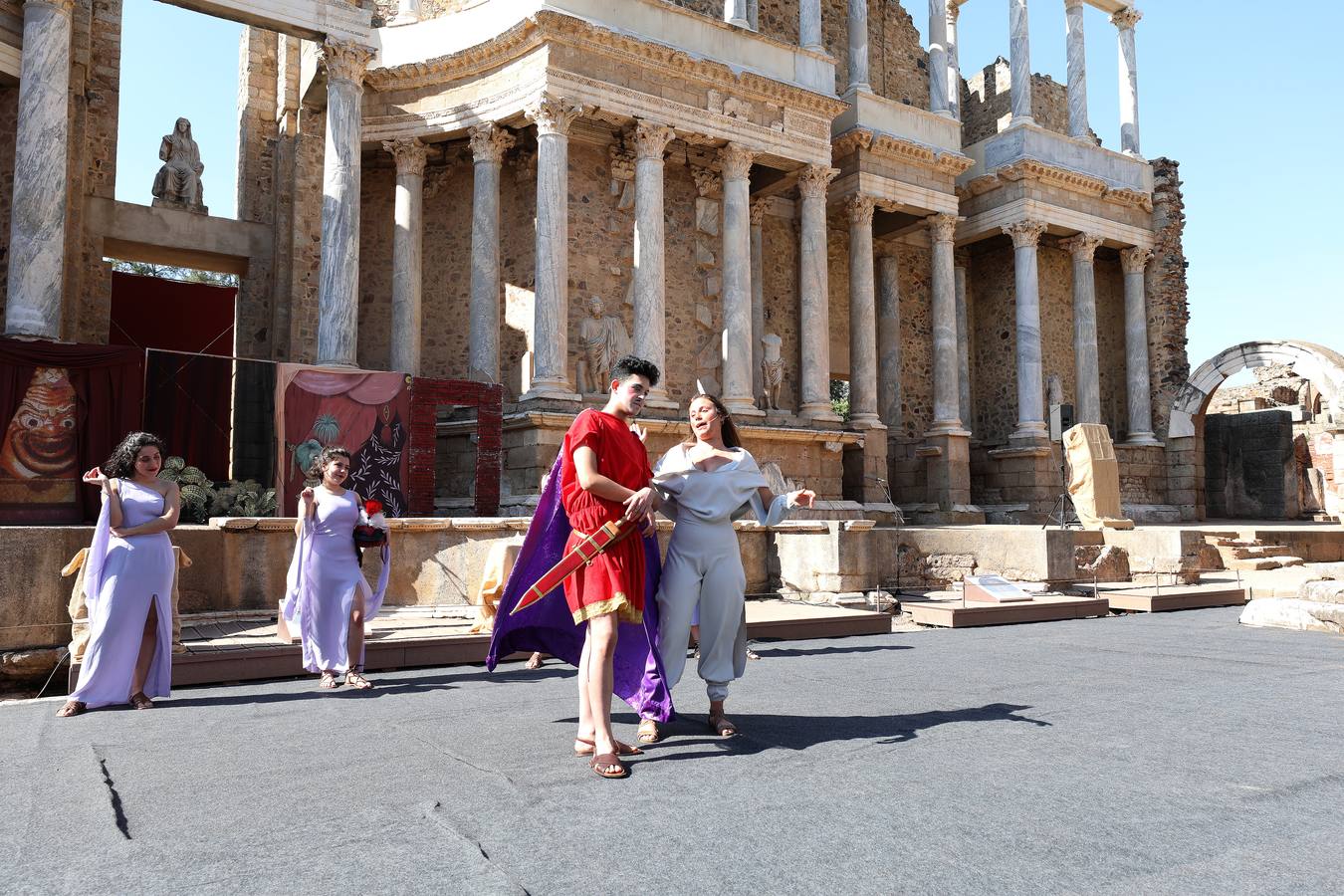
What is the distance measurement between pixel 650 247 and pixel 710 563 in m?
12.8

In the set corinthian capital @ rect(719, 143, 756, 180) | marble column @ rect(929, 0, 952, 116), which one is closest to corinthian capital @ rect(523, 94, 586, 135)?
corinthian capital @ rect(719, 143, 756, 180)

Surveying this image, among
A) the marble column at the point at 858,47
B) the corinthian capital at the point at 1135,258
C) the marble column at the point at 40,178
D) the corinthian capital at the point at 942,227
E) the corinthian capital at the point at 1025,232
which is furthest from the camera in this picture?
the corinthian capital at the point at 1135,258

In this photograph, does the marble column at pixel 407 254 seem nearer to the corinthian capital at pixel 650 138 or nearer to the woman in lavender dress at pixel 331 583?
the corinthian capital at pixel 650 138

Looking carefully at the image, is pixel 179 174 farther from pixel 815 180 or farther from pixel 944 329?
pixel 944 329

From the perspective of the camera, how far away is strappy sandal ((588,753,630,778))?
3596 mm

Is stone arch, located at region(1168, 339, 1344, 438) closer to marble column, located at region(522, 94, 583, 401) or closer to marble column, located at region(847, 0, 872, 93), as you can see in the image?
marble column, located at region(847, 0, 872, 93)

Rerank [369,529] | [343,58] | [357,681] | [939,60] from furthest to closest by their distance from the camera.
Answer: [939,60] → [343,58] → [369,529] → [357,681]

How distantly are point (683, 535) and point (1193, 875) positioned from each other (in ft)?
7.89

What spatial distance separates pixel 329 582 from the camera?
5988 mm

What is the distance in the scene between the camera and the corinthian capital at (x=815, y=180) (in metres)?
18.6

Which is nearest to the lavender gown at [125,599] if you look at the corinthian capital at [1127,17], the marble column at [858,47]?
the marble column at [858,47]

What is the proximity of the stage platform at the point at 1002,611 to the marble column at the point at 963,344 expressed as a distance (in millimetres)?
13609

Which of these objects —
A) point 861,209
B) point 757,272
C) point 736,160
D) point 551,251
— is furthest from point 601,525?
point 861,209

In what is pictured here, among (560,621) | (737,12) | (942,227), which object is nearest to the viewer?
(560,621)
